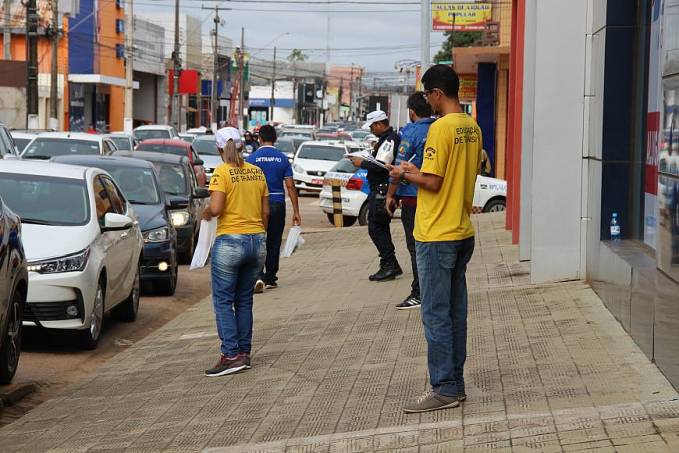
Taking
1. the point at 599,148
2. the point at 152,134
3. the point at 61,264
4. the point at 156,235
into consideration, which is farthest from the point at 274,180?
the point at 152,134

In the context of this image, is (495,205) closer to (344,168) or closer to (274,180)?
(344,168)

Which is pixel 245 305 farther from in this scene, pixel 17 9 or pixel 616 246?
pixel 17 9

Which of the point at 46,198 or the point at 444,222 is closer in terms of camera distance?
the point at 444,222

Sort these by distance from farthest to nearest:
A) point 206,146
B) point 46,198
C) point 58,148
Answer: point 206,146
point 58,148
point 46,198

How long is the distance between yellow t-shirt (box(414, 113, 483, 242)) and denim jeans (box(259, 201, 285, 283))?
6867 mm

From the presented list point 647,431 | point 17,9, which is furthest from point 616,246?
point 17,9

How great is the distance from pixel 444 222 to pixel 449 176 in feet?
0.85

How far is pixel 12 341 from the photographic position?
29.0ft

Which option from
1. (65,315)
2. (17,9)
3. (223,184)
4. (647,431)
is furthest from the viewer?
(17,9)

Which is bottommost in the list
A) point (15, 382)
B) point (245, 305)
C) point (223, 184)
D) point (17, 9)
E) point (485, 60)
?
point (15, 382)

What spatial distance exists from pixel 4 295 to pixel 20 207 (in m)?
3.16

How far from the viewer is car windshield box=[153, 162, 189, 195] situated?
62.3 ft

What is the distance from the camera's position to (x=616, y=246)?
10.2m

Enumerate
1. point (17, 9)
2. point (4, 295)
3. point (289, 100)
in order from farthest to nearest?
point (289, 100) < point (17, 9) < point (4, 295)
